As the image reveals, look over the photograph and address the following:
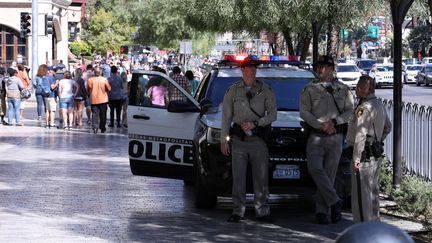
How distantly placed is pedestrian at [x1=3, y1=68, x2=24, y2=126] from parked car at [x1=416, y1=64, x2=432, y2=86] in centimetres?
3435

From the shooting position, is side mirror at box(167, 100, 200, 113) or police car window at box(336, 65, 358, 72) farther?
police car window at box(336, 65, 358, 72)

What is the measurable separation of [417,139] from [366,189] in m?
4.41

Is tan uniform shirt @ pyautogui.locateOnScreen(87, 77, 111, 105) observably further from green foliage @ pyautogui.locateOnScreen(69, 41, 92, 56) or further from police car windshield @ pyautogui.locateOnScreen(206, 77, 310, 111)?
green foliage @ pyautogui.locateOnScreen(69, 41, 92, 56)

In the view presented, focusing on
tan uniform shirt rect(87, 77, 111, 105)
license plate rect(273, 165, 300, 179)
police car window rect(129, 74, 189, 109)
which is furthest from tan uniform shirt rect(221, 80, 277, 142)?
tan uniform shirt rect(87, 77, 111, 105)

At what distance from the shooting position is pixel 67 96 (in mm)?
25250

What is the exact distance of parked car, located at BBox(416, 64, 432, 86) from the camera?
185 ft

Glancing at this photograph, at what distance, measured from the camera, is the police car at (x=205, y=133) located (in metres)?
10.6

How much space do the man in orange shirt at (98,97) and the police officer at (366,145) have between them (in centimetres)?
1576

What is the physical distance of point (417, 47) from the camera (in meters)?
101

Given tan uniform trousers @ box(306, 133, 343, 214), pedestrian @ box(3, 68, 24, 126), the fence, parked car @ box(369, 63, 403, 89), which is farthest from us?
parked car @ box(369, 63, 403, 89)

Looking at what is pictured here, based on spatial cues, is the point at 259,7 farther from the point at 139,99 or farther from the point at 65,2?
the point at 65,2

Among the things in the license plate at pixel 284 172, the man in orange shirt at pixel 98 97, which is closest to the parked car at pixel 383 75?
the man in orange shirt at pixel 98 97

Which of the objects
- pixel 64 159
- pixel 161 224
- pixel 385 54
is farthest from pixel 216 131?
pixel 385 54

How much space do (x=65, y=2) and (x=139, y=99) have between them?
59.0m
